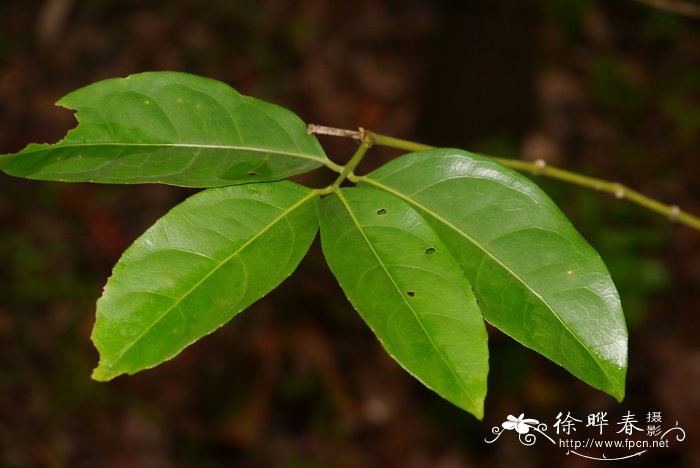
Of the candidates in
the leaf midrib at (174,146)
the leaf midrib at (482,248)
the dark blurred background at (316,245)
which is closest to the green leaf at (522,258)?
the leaf midrib at (482,248)

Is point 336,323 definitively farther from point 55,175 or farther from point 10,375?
point 55,175

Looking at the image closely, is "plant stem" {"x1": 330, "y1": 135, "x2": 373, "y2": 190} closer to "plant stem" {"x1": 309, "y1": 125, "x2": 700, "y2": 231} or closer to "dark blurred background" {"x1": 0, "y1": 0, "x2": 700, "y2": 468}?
"plant stem" {"x1": 309, "y1": 125, "x2": 700, "y2": 231}

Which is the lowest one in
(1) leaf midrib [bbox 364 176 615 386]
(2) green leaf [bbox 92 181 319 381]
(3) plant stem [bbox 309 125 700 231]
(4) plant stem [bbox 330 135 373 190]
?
(2) green leaf [bbox 92 181 319 381]

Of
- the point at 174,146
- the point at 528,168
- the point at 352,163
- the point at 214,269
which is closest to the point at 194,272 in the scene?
the point at 214,269

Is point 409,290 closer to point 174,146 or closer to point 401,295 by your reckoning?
point 401,295

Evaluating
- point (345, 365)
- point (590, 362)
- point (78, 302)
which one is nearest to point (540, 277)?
point (590, 362)

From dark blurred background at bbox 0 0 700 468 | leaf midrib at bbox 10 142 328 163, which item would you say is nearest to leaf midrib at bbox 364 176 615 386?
leaf midrib at bbox 10 142 328 163

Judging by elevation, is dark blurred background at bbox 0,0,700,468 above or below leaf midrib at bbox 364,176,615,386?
above
